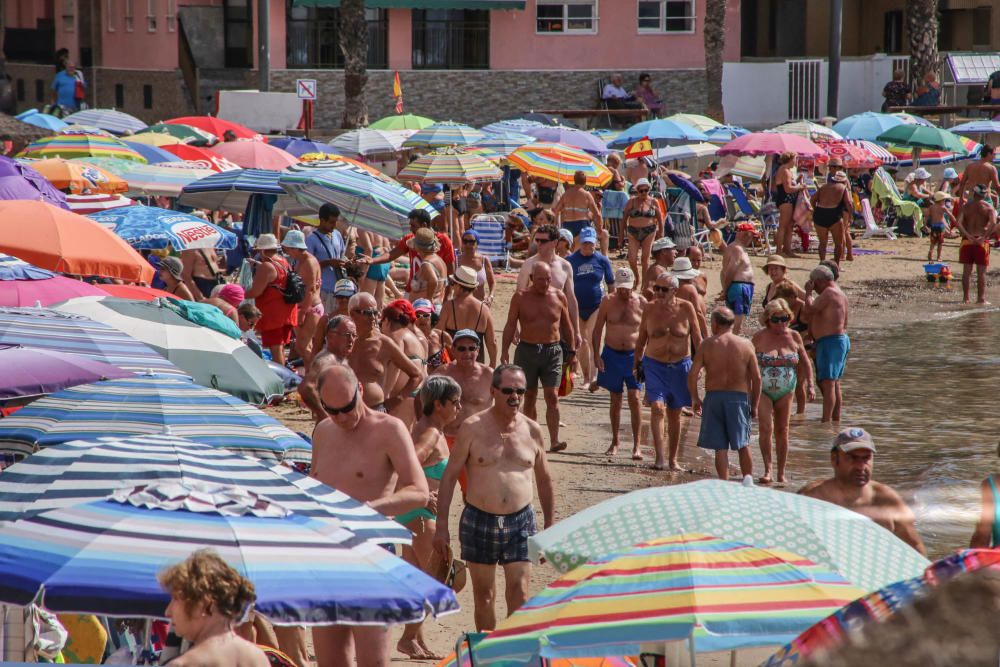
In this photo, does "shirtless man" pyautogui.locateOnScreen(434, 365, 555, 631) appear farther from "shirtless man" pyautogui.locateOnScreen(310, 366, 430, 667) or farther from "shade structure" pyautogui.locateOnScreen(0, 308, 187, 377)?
"shade structure" pyautogui.locateOnScreen(0, 308, 187, 377)

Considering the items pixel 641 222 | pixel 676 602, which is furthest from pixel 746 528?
pixel 641 222

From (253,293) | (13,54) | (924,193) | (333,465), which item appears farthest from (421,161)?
(13,54)

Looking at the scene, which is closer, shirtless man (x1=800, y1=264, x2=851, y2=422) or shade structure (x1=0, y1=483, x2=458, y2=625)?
shade structure (x1=0, y1=483, x2=458, y2=625)

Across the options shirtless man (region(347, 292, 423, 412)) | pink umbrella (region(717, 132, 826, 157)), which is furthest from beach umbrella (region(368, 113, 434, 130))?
shirtless man (region(347, 292, 423, 412))

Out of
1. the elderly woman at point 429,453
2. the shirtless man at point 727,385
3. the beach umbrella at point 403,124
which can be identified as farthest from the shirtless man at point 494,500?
the beach umbrella at point 403,124

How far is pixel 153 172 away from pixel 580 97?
71.9 feet

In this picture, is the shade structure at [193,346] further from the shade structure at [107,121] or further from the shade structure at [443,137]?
the shade structure at [107,121]

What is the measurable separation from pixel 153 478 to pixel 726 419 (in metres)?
6.29

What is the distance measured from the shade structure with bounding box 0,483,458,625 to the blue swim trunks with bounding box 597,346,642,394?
283 inches

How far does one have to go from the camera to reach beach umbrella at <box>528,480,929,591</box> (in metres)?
5.11

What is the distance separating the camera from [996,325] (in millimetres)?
19719

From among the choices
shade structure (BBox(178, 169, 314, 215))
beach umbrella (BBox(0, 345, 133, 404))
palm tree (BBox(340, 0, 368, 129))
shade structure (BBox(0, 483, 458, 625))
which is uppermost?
palm tree (BBox(340, 0, 368, 129))

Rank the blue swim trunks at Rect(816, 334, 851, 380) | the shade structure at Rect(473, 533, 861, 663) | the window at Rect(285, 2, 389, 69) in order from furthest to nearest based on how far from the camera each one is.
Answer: the window at Rect(285, 2, 389, 69) → the blue swim trunks at Rect(816, 334, 851, 380) → the shade structure at Rect(473, 533, 861, 663)

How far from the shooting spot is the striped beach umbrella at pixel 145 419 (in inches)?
239
